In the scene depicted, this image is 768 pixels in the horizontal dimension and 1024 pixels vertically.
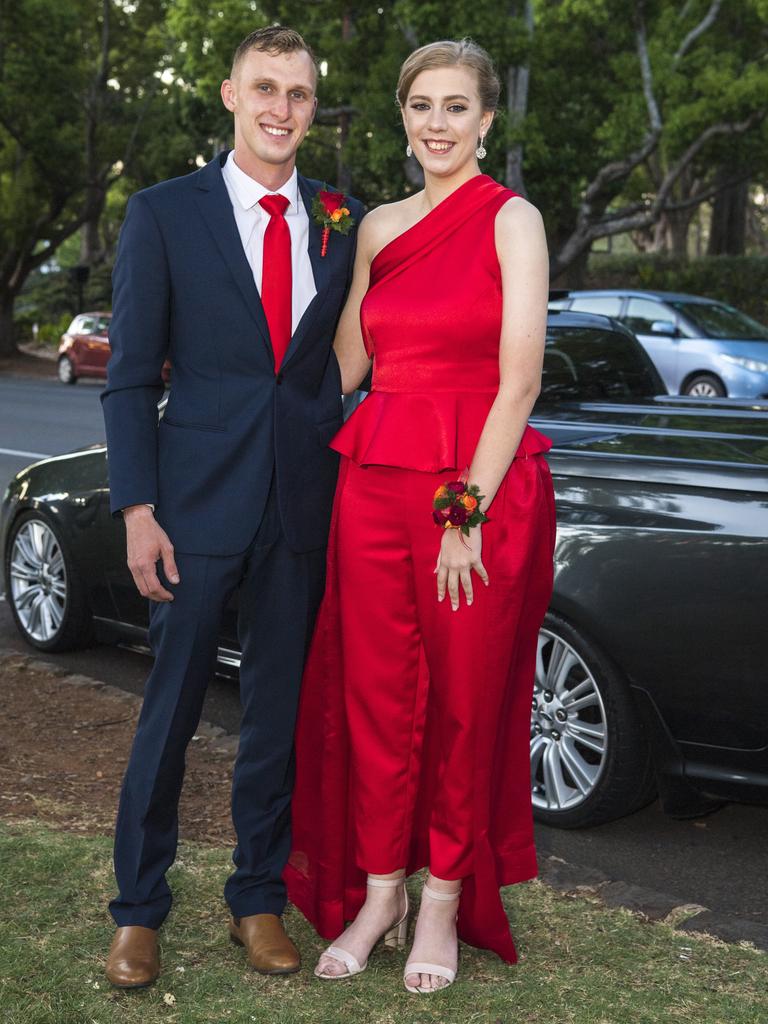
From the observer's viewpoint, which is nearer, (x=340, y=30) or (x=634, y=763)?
(x=634, y=763)

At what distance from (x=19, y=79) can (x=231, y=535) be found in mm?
32784

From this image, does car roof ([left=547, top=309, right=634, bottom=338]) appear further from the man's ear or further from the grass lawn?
the grass lawn

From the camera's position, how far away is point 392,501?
3.12 meters

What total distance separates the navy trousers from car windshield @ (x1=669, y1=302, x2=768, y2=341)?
15.3 meters

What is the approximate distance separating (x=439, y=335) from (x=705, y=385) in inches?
594

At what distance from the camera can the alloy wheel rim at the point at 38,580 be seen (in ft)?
20.0

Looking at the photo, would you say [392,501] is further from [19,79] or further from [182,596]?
[19,79]

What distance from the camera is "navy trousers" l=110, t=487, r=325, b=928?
313 centimetres

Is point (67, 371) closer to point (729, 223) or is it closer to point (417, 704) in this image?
point (729, 223)

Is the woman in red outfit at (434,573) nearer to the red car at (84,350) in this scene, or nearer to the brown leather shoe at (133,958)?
the brown leather shoe at (133,958)

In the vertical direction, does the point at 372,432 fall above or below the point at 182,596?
above

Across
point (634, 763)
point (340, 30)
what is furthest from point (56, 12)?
point (634, 763)

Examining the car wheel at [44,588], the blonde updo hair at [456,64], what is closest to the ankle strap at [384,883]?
the blonde updo hair at [456,64]

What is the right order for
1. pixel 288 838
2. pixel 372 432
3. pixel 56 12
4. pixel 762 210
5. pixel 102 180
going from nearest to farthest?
pixel 372 432
pixel 288 838
pixel 56 12
pixel 102 180
pixel 762 210
